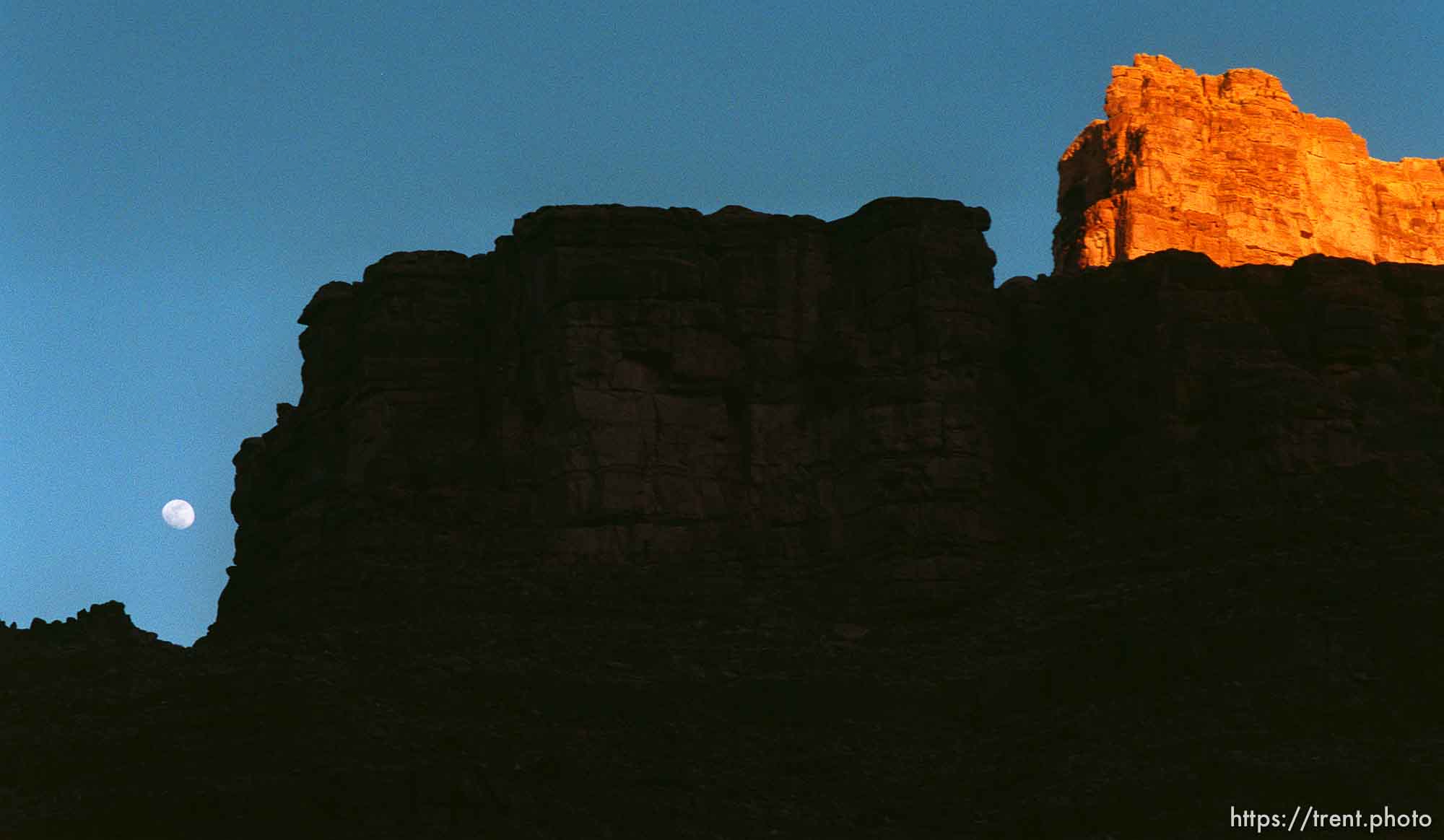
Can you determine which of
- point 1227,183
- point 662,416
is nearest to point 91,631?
point 662,416

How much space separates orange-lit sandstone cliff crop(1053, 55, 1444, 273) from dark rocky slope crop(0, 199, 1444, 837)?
2468 centimetres

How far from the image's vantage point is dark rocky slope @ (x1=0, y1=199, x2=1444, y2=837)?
5234 centimetres

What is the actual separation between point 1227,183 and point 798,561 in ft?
124

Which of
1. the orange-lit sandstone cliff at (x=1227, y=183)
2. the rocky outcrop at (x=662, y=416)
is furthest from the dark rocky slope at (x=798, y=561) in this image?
→ the orange-lit sandstone cliff at (x=1227, y=183)

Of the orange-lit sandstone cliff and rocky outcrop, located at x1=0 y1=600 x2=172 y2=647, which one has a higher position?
the orange-lit sandstone cliff

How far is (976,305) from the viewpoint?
68.4 m

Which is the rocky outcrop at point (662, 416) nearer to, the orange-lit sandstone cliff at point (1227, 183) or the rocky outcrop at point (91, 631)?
the rocky outcrop at point (91, 631)

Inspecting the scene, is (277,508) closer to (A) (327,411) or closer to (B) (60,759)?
(A) (327,411)

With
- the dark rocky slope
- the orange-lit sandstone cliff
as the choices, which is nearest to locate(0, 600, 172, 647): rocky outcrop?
the dark rocky slope

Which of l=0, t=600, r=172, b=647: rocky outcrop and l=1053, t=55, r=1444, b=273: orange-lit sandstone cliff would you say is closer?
l=0, t=600, r=172, b=647: rocky outcrop

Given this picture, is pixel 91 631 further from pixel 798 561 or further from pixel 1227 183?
pixel 1227 183

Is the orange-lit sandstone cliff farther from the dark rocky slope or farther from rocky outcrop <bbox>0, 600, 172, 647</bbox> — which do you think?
rocky outcrop <bbox>0, 600, 172, 647</bbox>

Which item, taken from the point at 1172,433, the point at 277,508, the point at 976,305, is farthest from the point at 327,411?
the point at 1172,433

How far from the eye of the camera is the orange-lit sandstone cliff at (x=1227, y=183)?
312 ft
